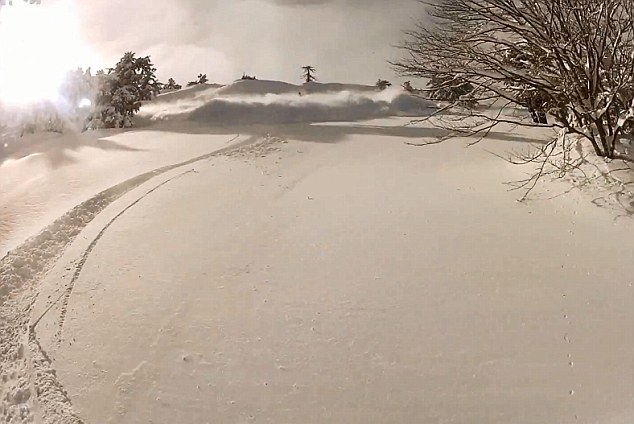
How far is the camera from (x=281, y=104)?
1438cm

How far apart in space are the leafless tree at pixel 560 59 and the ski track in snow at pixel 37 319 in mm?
5349

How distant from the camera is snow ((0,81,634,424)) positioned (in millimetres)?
3934

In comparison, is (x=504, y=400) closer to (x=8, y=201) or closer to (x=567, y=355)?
(x=567, y=355)

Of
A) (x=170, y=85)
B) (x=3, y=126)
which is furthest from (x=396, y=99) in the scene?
(x=3, y=126)

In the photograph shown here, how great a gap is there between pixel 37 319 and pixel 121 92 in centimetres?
999

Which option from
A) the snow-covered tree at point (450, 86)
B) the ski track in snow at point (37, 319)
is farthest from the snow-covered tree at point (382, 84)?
the ski track in snow at point (37, 319)

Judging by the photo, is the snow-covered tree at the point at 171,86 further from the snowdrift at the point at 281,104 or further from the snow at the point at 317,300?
the snow at the point at 317,300

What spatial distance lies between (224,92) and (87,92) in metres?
3.70

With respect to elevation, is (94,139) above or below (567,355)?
above

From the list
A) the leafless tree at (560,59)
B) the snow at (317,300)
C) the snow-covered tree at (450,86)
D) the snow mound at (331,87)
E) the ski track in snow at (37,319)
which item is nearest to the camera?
the snow at (317,300)

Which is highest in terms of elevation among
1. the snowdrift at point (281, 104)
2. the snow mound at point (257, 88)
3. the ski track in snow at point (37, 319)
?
the snow mound at point (257, 88)

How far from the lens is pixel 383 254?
18.4ft

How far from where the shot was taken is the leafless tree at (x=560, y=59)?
6301mm

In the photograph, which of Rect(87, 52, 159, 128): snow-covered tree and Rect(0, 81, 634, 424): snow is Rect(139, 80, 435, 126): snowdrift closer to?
Rect(87, 52, 159, 128): snow-covered tree
